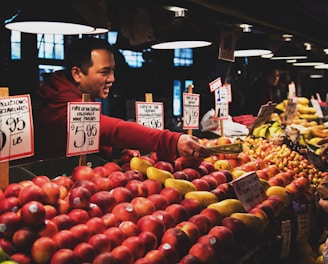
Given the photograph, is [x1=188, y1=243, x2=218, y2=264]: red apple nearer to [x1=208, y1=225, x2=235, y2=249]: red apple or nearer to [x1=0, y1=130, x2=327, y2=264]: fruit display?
[x1=0, y1=130, x2=327, y2=264]: fruit display

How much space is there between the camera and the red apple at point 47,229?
177 centimetres

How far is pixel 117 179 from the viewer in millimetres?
2398

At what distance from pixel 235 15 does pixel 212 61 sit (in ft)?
19.6

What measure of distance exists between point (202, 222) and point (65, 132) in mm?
1377

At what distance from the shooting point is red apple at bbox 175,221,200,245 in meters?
2.08

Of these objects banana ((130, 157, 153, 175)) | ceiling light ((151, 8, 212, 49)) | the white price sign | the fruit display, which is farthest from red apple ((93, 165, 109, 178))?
ceiling light ((151, 8, 212, 49))

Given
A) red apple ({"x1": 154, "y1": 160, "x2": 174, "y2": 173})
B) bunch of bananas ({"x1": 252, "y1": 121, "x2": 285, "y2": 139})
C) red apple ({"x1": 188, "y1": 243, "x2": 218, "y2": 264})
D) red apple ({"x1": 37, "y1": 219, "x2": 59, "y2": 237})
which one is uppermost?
bunch of bananas ({"x1": 252, "y1": 121, "x2": 285, "y2": 139})

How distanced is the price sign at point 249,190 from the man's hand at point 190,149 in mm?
247

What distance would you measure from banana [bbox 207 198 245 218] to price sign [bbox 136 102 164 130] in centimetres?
84

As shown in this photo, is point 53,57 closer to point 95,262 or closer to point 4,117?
point 4,117

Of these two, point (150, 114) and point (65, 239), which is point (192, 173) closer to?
point (150, 114)

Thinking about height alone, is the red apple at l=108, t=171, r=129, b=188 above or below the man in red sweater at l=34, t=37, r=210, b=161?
below

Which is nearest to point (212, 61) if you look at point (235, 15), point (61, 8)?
point (235, 15)

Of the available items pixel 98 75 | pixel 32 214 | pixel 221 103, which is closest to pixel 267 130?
pixel 221 103
